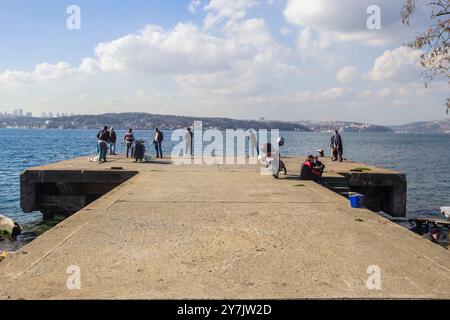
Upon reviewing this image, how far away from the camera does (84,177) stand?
1598 cm

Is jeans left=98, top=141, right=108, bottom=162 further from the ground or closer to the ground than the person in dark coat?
further from the ground

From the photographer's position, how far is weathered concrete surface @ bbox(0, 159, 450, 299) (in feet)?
16.0

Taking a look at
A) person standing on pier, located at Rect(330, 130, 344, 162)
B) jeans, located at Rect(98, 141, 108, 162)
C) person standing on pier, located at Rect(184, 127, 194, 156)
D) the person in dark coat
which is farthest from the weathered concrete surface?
person standing on pier, located at Rect(184, 127, 194, 156)

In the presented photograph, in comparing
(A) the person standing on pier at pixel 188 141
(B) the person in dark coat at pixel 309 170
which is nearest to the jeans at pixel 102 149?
(A) the person standing on pier at pixel 188 141

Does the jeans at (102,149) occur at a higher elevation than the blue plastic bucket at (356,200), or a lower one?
higher

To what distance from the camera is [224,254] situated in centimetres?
619

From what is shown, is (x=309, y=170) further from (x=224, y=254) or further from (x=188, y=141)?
(x=188, y=141)

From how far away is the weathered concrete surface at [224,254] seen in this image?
487 cm

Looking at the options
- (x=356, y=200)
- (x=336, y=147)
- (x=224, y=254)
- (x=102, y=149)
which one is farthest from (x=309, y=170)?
(x=102, y=149)

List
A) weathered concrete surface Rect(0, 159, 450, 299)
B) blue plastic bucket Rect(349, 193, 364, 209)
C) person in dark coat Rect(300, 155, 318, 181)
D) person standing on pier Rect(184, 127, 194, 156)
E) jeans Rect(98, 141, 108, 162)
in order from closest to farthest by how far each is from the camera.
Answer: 1. weathered concrete surface Rect(0, 159, 450, 299)
2. blue plastic bucket Rect(349, 193, 364, 209)
3. person in dark coat Rect(300, 155, 318, 181)
4. jeans Rect(98, 141, 108, 162)
5. person standing on pier Rect(184, 127, 194, 156)

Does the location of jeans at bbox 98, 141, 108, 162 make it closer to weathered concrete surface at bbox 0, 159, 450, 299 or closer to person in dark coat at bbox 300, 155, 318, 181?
person in dark coat at bbox 300, 155, 318, 181

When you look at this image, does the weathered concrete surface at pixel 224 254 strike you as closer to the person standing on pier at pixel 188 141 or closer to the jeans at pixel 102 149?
the jeans at pixel 102 149

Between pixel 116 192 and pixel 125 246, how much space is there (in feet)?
17.4
